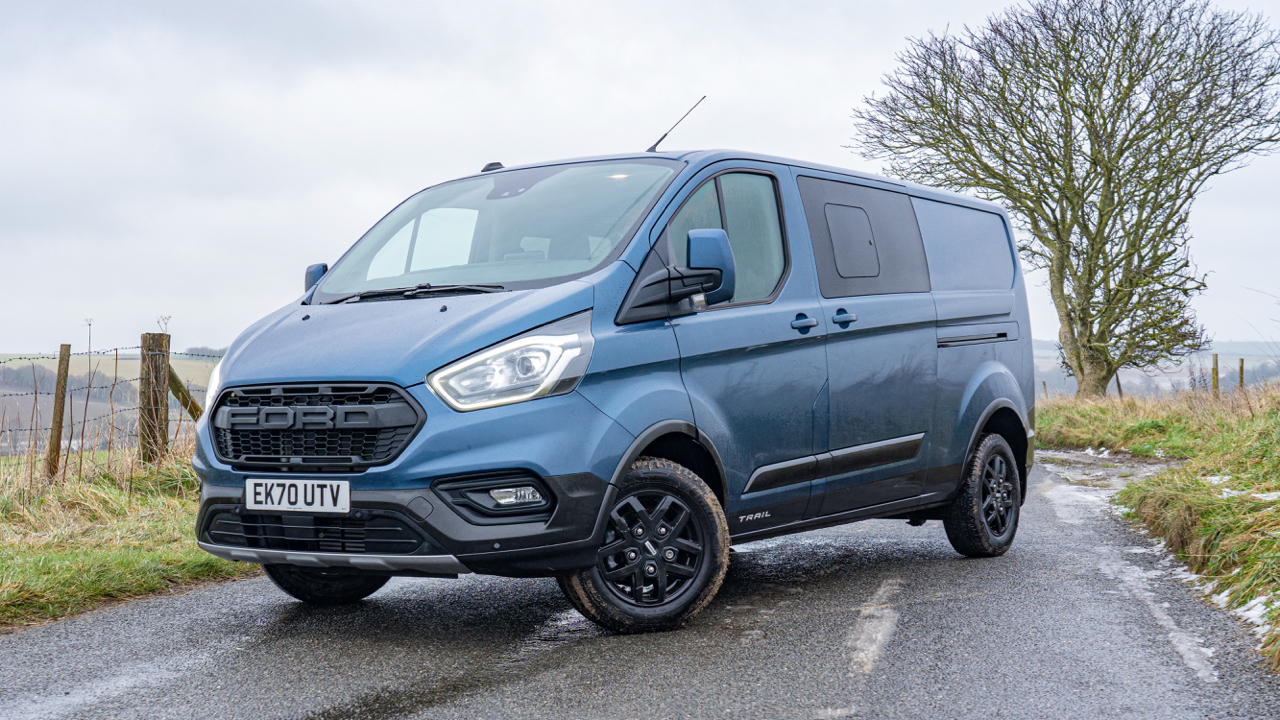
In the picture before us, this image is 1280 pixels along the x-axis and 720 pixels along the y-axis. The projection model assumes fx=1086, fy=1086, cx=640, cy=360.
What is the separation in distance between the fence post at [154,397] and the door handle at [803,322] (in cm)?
604

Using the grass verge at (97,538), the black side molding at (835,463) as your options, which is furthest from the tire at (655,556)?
the grass verge at (97,538)

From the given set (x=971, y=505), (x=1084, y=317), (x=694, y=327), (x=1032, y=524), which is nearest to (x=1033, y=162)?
(x=1084, y=317)

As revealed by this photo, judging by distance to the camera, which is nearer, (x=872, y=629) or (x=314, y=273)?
Answer: (x=872, y=629)

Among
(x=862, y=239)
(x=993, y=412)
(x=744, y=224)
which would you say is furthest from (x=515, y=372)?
(x=993, y=412)

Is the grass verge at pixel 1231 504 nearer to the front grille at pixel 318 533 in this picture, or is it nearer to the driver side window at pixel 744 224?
the driver side window at pixel 744 224

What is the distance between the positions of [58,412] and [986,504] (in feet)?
22.6

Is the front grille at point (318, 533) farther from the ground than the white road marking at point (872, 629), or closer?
farther from the ground

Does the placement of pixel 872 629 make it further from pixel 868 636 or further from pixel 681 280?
pixel 681 280

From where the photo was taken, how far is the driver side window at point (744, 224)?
4.85m

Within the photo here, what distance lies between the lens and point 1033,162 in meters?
23.5

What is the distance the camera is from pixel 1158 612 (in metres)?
4.88

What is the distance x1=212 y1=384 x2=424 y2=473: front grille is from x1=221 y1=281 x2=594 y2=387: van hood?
6cm

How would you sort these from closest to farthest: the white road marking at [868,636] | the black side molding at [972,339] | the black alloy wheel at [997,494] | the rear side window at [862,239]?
1. the white road marking at [868,636]
2. the rear side window at [862,239]
3. the black side molding at [972,339]
4. the black alloy wheel at [997,494]

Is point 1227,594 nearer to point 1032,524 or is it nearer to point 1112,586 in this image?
point 1112,586
